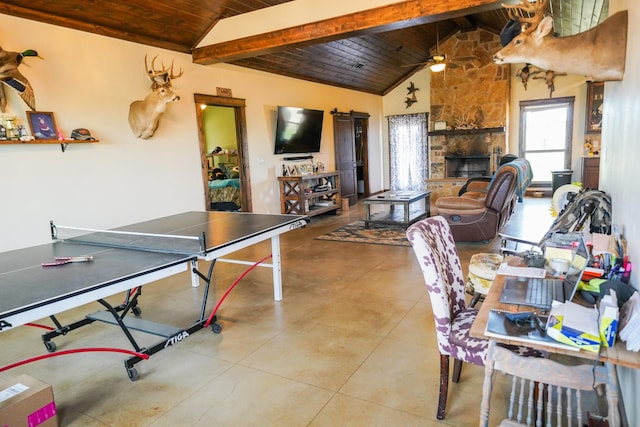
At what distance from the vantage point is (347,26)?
4.36 meters

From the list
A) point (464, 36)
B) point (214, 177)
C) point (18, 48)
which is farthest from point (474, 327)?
point (464, 36)

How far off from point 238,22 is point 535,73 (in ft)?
21.4

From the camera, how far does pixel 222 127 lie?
962cm

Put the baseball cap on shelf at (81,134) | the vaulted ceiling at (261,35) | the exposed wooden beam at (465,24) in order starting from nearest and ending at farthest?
the vaulted ceiling at (261,35) → the baseball cap on shelf at (81,134) → the exposed wooden beam at (465,24)

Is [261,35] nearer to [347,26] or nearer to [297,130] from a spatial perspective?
[347,26]

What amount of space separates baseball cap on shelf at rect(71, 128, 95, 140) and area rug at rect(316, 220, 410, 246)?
3175 millimetres

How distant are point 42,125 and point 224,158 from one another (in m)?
5.72

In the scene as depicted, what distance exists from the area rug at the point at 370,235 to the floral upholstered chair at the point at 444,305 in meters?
3.21

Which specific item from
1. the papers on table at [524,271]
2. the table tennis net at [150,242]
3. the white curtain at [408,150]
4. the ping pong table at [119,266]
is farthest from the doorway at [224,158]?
the papers on table at [524,271]

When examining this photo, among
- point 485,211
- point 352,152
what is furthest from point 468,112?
point 485,211

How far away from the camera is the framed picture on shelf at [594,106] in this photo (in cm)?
803

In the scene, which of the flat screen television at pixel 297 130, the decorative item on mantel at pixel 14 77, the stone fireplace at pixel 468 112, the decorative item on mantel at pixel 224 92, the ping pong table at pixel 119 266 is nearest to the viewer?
the ping pong table at pixel 119 266

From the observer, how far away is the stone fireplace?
851cm

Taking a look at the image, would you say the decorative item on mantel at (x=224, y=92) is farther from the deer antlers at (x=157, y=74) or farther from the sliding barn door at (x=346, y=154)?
the sliding barn door at (x=346, y=154)
